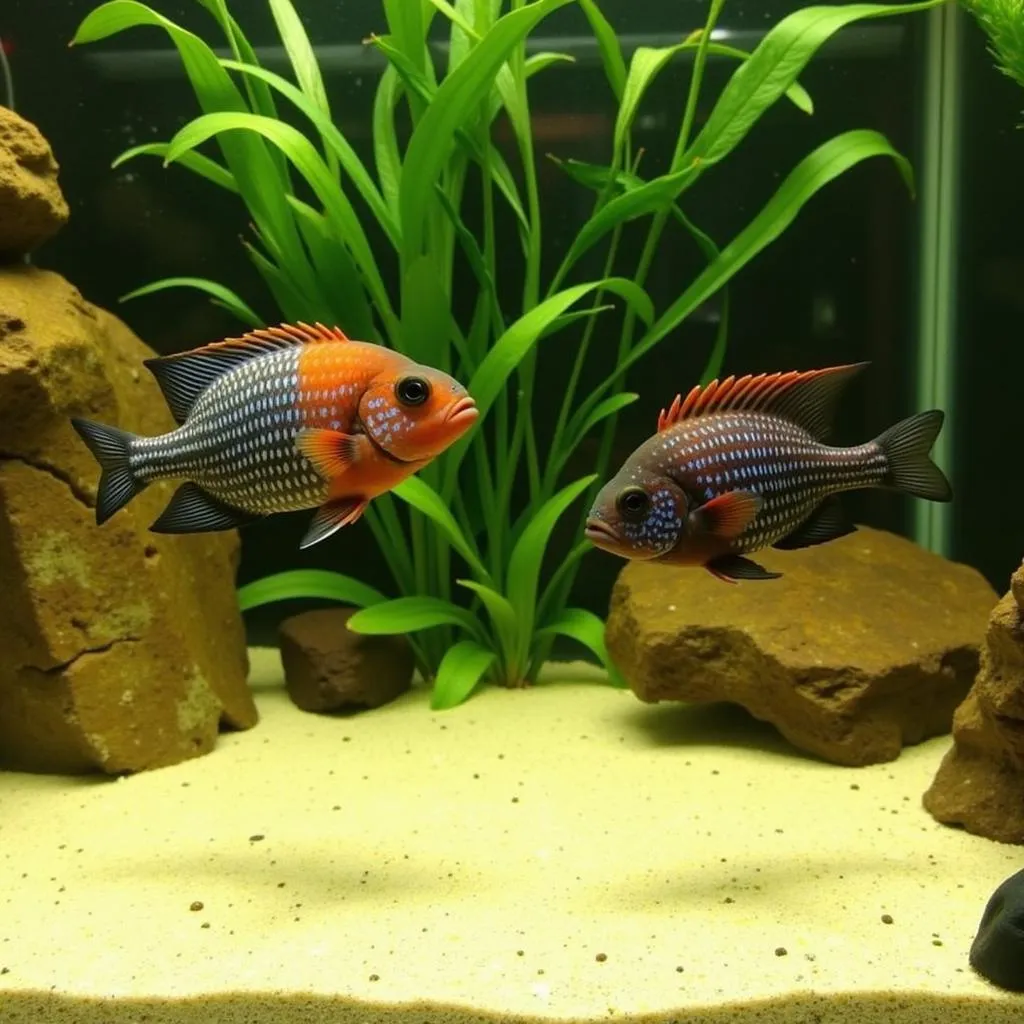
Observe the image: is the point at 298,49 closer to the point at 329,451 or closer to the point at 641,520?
the point at 329,451

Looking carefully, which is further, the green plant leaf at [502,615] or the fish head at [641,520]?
the green plant leaf at [502,615]

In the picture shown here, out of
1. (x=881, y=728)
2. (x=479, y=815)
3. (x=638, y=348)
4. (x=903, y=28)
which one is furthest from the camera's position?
(x=903, y=28)

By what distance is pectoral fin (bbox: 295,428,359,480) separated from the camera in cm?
159

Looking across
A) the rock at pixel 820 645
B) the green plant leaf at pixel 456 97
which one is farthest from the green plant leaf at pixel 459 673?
the green plant leaf at pixel 456 97

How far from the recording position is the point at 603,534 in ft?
5.27

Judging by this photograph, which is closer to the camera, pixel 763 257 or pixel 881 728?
pixel 881 728

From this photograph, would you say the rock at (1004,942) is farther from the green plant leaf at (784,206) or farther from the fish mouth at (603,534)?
the green plant leaf at (784,206)

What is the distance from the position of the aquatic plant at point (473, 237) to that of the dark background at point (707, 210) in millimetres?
138

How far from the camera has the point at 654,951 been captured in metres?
1.98

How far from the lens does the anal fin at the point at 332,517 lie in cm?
159

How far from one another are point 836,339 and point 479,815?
7.75 feet

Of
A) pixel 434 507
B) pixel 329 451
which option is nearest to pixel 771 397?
pixel 329 451

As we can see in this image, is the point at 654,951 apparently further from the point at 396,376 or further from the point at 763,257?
the point at 763,257

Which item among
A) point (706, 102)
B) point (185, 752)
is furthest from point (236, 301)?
point (706, 102)
